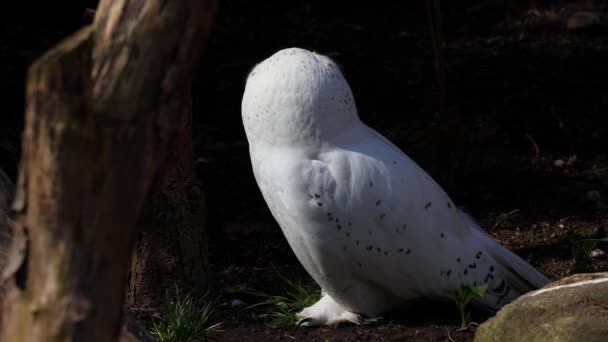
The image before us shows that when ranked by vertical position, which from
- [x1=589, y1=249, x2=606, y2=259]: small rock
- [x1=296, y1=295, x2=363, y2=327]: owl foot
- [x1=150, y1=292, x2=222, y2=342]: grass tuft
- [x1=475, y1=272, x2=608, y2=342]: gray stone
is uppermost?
[x1=475, y1=272, x2=608, y2=342]: gray stone

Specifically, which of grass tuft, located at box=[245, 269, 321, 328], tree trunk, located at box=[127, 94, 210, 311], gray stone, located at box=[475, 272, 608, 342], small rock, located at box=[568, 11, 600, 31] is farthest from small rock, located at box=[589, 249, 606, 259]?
small rock, located at box=[568, 11, 600, 31]

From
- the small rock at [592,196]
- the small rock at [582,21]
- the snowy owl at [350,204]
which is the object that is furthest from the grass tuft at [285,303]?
the small rock at [582,21]

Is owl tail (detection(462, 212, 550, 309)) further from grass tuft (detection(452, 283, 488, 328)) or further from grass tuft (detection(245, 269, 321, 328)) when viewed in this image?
grass tuft (detection(245, 269, 321, 328))

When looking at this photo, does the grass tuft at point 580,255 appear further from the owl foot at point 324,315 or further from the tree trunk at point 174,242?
the tree trunk at point 174,242

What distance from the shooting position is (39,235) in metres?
1.96

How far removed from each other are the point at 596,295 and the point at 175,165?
1.86 m

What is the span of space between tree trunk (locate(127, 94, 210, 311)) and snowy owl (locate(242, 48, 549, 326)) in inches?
17.0

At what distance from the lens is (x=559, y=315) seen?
3209mm

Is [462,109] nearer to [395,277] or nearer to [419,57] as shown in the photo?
[419,57]

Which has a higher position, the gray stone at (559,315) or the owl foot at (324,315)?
the gray stone at (559,315)

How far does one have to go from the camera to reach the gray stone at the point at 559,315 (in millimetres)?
3074

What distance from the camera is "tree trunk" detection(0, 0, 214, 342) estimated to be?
1908mm

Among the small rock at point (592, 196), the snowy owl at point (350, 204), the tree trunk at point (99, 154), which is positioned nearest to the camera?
the tree trunk at point (99, 154)

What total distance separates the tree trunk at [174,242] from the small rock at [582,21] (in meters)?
4.71
